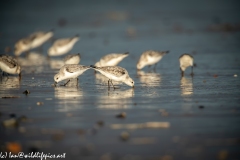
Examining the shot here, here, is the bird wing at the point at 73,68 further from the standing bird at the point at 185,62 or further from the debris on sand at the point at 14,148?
the debris on sand at the point at 14,148

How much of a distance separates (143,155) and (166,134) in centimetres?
109

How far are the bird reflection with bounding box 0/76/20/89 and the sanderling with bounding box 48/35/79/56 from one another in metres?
5.63

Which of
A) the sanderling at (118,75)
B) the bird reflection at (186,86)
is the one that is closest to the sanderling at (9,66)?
the sanderling at (118,75)

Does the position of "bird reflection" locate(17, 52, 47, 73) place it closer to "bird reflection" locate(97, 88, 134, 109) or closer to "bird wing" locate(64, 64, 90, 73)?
"bird wing" locate(64, 64, 90, 73)

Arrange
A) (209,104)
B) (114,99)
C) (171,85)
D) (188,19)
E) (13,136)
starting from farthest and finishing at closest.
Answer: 1. (188,19)
2. (171,85)
3. (114,99)
4. (209,104)
5. (13,136)

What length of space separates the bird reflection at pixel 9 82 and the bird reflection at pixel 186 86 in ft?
14.3

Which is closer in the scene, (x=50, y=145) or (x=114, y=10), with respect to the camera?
(x=50, y=145)

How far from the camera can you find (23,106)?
1067 centimetres

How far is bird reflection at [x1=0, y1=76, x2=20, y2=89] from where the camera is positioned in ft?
44.3

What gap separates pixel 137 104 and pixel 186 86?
269 centimetres

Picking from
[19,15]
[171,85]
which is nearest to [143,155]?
[171,85]

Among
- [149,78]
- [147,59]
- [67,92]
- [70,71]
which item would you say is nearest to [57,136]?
[67,92]

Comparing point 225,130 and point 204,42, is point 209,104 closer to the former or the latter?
point 225,130

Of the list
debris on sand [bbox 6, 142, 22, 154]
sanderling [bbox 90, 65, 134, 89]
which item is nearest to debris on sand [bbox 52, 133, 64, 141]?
debris on sand [bbox 6, 142, 22, 154]
